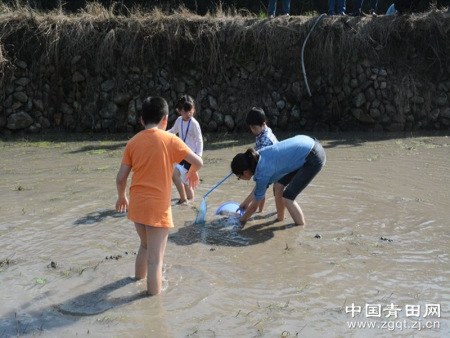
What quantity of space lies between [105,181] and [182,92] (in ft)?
15.8

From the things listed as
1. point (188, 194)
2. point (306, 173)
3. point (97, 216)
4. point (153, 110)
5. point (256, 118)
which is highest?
point (153, 110)

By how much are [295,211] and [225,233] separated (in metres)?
0.82

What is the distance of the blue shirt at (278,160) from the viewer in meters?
5.46

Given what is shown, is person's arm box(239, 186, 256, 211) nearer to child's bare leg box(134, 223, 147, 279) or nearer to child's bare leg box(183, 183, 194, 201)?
child's bare leg box(183, 183, 194, 201)

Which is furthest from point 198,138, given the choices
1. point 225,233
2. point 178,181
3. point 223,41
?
point 223,41

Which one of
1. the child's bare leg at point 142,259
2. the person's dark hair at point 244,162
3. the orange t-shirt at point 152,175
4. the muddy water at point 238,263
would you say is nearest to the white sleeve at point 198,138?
the muddy water at point 238,263

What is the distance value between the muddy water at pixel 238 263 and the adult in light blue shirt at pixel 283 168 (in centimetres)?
30

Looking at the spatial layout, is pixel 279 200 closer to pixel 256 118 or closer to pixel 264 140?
pixel 264 140

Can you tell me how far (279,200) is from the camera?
20.7 feet

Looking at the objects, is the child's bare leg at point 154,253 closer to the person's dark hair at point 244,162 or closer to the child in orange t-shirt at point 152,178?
the child in orange t-shirt at point 152,178

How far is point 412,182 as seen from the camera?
7.85 metres

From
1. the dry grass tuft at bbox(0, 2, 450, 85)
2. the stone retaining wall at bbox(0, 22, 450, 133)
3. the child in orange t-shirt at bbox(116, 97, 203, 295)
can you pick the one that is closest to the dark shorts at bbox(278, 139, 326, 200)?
the child in orange t-shirt at bbox(116, 97, 203, 295)

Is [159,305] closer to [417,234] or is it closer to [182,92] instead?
[417,234]

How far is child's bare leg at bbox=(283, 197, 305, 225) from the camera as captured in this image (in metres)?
5.98
